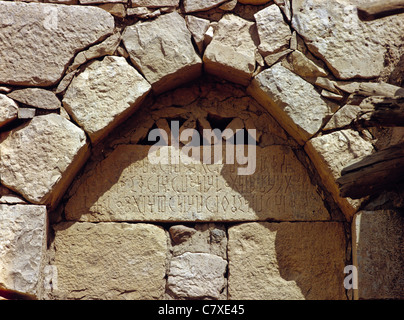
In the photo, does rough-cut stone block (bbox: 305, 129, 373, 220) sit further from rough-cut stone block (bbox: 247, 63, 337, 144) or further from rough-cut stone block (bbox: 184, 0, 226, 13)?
rough-cut stone block (bbox: 184, 0, 226, 13)

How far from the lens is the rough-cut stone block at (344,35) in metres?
3.78

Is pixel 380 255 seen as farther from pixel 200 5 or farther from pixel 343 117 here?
pixel 200 5

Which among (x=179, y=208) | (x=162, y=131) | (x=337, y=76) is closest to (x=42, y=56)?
(x=162, y=131)

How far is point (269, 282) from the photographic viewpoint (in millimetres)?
3867

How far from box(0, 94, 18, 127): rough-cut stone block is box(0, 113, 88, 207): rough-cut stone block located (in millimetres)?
92

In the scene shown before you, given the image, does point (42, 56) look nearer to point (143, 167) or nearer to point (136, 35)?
point (136, 35)

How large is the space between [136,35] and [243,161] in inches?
48.6

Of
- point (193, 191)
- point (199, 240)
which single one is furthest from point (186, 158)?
point (199, 240)

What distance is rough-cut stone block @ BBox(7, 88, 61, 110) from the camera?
147 inches

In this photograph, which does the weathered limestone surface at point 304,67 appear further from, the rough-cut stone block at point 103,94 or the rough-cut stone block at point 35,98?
the rough-cut stone block at point 35,98

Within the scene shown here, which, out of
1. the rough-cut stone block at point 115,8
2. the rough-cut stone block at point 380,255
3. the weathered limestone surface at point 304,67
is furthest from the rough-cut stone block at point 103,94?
the rough-cut stone block at point 380,255

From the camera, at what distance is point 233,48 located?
385 centimetres

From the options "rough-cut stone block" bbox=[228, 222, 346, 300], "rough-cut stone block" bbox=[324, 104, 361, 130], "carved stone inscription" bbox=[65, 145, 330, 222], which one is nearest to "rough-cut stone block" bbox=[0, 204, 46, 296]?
"carved stone inscription" bbox=[65, 145, 330, 222]

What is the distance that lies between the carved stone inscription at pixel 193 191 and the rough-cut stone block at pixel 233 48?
68 cm
